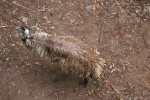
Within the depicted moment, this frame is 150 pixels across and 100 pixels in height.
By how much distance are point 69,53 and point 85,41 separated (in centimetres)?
138

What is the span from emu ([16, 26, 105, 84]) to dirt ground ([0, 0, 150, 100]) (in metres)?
0.58

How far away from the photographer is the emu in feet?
16.6

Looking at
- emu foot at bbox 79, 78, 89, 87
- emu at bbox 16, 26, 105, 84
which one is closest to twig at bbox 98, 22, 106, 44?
emu foot at bbox 79, 78, 89, 87

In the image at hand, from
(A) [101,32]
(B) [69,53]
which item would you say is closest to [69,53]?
(B) [69,53]

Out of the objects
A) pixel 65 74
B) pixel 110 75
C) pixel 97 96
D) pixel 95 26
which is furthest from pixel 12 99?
pixel 95 26

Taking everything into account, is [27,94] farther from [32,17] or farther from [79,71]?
[32,17]

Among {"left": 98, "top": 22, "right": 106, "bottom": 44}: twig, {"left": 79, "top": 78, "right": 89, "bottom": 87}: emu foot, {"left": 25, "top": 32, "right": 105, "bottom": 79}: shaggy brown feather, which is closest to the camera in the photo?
{"left": 25, "top": 32, "right": 105, "bottom": 79}: shaggy brown feather

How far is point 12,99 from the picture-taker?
5457 mm

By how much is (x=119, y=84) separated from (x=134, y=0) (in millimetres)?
2542

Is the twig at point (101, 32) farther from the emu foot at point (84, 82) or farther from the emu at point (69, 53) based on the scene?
the emu at point (69, 53)

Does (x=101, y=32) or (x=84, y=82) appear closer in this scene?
(x=84, y=82)

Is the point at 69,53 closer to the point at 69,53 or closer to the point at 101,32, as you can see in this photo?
the point at 69,53

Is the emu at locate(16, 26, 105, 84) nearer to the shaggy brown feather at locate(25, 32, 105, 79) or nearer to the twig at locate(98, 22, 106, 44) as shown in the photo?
the shaggy brown feather at locate(25, 32, 105, 79)

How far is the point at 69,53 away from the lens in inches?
200
